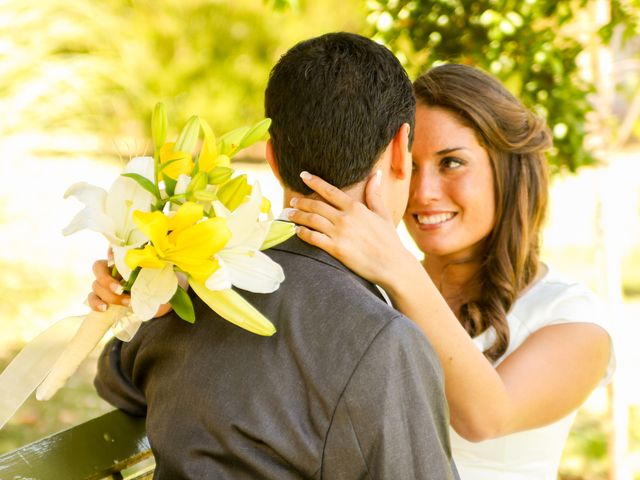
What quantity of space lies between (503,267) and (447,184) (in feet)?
1.22

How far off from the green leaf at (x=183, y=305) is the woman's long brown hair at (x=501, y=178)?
140 centimetres

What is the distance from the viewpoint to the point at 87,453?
2170 millimetres

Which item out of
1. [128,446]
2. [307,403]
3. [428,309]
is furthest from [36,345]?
[428,309]

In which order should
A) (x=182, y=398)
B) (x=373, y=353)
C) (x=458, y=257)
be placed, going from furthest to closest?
(x=458, y=257), (x=182, y=398), (x=373, y=353)

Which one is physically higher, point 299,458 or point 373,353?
point 373,353

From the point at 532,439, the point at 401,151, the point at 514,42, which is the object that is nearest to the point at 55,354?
the point at 401,151

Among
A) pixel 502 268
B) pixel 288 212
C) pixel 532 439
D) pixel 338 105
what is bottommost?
pixel 532 439

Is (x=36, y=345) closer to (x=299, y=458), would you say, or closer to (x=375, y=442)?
(x=299, y=458)

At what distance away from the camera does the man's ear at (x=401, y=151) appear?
72.1 inches

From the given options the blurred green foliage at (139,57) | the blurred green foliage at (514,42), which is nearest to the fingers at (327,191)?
the blurred green foliage at (139,57)

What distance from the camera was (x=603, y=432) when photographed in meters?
5.69

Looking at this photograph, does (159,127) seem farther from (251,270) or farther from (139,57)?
(139,57)

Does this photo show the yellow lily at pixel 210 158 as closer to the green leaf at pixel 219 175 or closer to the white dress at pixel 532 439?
the green leaf at pixel 219 175

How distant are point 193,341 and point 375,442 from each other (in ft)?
1.56
